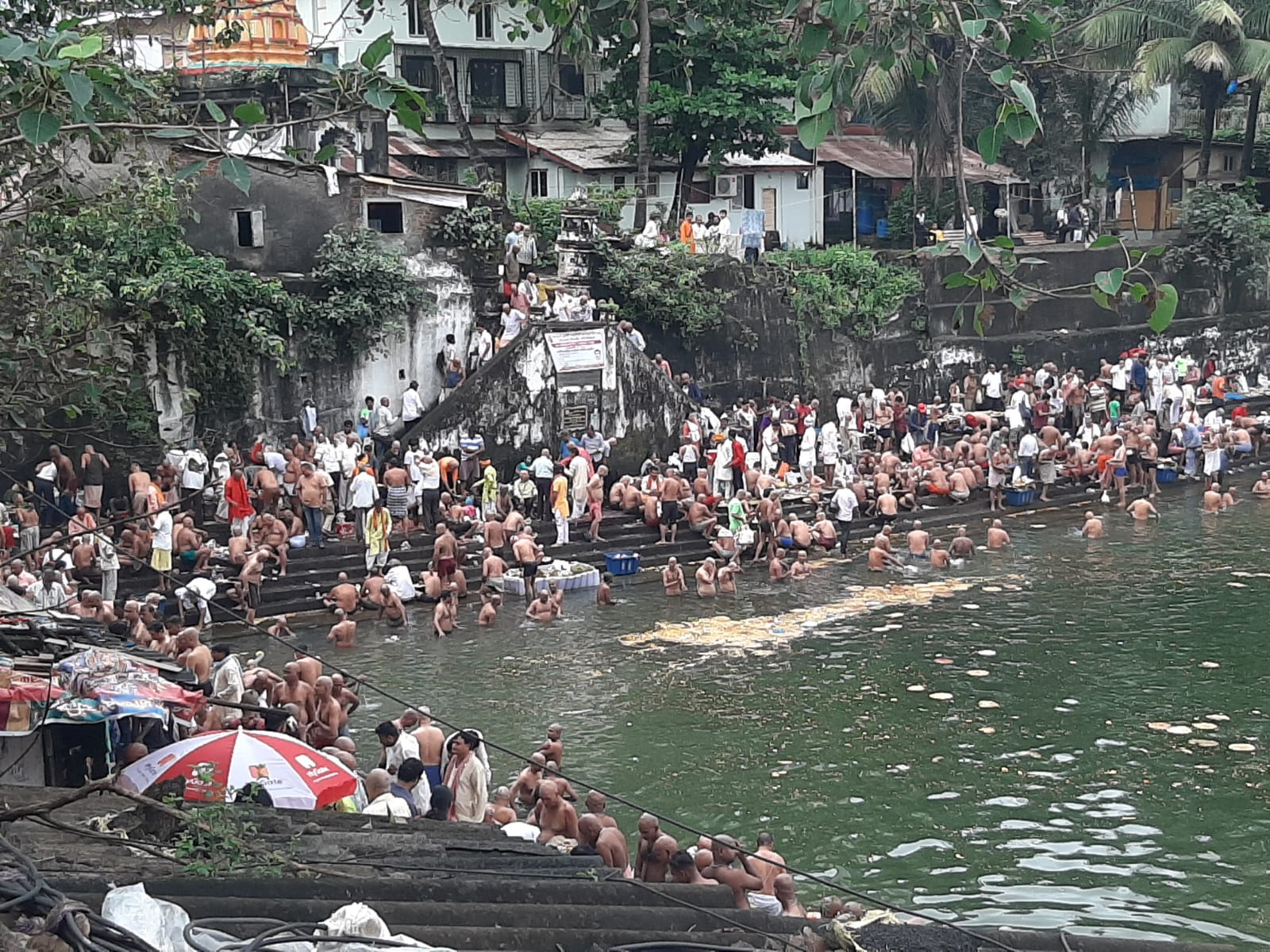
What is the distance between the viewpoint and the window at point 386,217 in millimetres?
23438

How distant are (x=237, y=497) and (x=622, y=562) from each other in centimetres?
485

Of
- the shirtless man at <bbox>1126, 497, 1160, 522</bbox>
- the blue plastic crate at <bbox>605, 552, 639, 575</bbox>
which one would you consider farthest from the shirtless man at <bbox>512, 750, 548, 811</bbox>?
the shirtless man at <bbox>1126, 497, 1160, 522</bbox>

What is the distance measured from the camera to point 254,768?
9.74 m

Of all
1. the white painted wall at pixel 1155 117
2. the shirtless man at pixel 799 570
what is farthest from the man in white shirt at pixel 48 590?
the white painted wall at pixel 1155 117

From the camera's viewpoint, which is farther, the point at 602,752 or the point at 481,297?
the point at 481,297

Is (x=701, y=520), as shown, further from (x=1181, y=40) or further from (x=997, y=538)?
(x=1181, y=40)

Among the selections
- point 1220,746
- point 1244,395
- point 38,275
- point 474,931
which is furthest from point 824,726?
Result: point 1244,395

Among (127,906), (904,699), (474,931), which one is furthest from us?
(904,699)

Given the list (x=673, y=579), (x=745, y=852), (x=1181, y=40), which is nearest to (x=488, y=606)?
(x=673, y=579)

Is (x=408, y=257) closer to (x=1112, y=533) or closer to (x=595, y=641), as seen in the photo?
(x=595, y=641)

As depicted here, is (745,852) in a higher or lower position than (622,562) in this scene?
higher

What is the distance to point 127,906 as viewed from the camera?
5605 mm

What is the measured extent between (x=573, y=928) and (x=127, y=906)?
198 centimetres

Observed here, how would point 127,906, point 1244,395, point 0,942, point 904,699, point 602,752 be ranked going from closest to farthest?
point 0,942 < point 127,906 < point 602,752 < point 904,699 < point 1244,395
